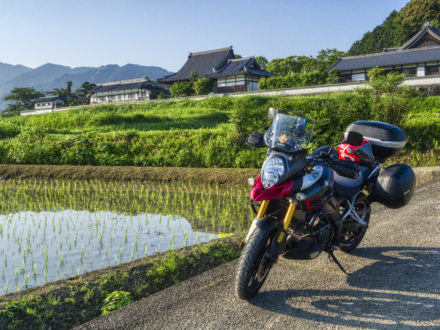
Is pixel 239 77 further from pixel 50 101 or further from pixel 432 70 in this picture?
pixel 50 101

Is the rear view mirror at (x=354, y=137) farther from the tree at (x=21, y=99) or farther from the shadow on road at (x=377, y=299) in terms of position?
the tree at (x=21, y=99)

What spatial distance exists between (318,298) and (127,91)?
4360 cm

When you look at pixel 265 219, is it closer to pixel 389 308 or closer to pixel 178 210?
pixel 389 308

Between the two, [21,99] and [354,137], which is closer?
[354,137]

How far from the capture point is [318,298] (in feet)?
9.17

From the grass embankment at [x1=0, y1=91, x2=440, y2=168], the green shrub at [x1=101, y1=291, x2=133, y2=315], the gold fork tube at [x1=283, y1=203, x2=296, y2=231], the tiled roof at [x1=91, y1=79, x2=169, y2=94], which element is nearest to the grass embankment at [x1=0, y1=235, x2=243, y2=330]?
the green shrub at [x1=101, y1=291, x2=133, y2=315]

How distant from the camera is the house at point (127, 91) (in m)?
42.2

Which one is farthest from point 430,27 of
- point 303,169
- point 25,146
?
point 303,169

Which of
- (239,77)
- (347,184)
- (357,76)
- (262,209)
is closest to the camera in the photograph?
(262,209)

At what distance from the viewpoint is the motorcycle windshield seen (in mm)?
2707

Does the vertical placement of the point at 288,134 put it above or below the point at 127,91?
below

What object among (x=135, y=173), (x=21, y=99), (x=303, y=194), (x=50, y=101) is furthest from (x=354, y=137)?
(x=21, y=99)

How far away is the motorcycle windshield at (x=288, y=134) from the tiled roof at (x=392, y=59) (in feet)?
98.8

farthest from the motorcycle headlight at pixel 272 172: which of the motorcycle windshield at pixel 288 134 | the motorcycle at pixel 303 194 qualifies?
the motorcycle windshield at pixel 288 134
